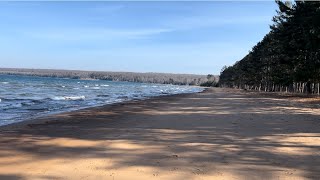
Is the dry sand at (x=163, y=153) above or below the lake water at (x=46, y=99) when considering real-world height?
above

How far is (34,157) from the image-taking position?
8516mm

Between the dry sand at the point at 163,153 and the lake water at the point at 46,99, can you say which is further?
the lake water at the point at 46,99

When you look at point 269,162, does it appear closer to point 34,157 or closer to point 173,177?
point 173,177

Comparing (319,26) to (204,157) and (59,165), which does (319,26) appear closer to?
(204,157)

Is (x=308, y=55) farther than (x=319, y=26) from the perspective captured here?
Yes

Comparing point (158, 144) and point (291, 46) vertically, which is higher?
point (291, 46)

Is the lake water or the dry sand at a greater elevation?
the dry sand

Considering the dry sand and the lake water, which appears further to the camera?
the lake water

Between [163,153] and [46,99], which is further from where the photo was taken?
[46,99]

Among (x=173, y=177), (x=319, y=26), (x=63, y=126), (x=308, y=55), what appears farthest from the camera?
(x=308, y=55)

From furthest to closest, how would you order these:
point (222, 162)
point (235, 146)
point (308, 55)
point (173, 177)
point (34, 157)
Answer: point (308, 55)
point (235, 146)
point (34, 157)
point (222, 162)
point (173, 177)

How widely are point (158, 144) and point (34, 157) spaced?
3022 millimetres

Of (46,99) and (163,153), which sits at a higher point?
(163,153)

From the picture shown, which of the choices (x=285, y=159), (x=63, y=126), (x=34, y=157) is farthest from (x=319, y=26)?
(x=34, y=157)
